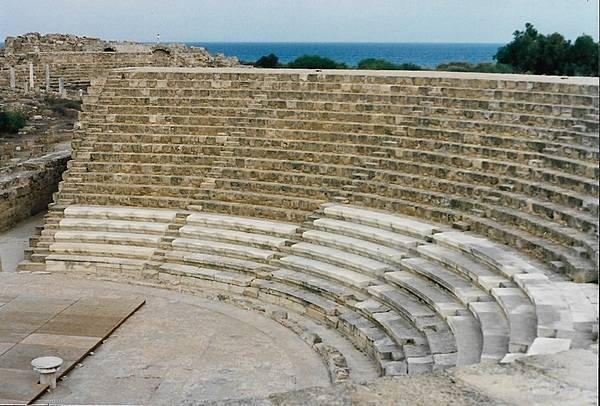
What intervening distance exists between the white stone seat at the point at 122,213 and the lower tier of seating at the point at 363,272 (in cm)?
2

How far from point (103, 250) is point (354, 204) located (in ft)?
15.0

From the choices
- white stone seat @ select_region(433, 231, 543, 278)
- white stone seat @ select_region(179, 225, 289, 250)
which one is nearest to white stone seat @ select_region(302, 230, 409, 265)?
white stone seat @ select_region(179, 225, 289, 250)

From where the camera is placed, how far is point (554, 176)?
444 inches

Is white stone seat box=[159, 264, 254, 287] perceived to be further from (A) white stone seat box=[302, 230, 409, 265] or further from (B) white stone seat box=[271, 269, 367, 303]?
(A) white stone seat box=[302, 230, 409, 265]

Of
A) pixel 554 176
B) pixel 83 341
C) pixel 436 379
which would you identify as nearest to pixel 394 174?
pixel 554 176

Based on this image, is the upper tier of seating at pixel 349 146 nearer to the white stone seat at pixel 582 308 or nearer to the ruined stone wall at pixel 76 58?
the white stone seat at pixel 582 308

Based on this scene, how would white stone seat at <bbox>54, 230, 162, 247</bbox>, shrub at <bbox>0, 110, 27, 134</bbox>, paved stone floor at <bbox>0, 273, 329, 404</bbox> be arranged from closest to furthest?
paved stone floor at <bbox>0, 273, 329, 404</bbox> → white stone seat at <bbox>54, 230, 162, 247</bbox> → shrub at <bbox>0, 110, 27, 134</bbox>

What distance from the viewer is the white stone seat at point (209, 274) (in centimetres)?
1270

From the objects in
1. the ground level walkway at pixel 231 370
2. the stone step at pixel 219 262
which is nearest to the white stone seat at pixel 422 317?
the ground level walkway at pixel 231 370

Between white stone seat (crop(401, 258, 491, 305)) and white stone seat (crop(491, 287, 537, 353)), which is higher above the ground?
white stone seat (crop(491, 287, 537, 353))

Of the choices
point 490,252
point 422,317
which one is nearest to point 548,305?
point 422,317

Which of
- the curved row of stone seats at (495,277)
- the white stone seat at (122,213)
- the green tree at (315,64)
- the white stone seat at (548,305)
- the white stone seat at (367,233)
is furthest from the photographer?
the green tree at (315,64)

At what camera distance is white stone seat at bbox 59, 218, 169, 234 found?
47.1 feet

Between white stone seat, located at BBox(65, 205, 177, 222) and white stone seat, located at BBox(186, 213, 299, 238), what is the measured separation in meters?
0.51
